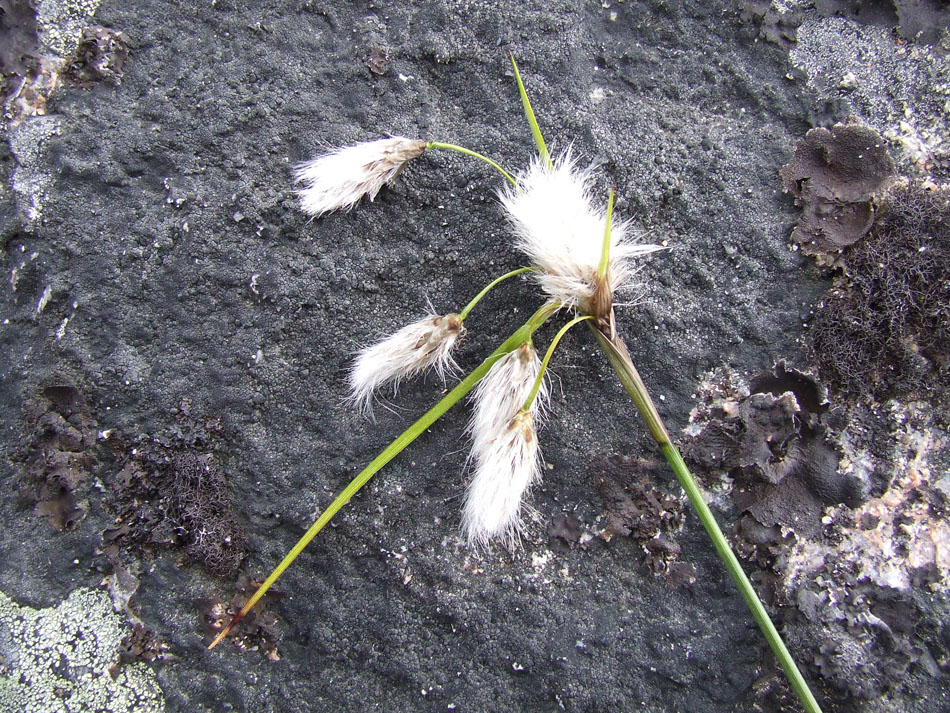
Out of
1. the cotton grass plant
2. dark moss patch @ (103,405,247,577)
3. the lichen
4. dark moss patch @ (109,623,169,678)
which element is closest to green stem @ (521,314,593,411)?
the cotton grass plant

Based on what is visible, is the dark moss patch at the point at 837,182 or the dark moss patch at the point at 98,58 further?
the dark moss patch at the point at 98,58

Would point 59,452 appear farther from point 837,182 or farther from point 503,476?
point 837,182

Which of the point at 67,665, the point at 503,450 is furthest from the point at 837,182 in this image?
the point at 67,665

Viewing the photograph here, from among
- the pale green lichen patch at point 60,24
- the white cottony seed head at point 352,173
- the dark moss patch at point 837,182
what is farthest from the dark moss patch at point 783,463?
the pale green lichen patch at point 60,24

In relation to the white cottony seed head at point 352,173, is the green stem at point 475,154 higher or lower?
higher

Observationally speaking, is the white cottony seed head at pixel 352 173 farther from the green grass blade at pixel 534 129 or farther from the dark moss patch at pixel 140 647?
the dark moss patch at pixel 140 647

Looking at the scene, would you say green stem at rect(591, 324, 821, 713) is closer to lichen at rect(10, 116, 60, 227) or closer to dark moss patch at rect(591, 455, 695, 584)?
dark moss patch at rect(591, 455, 695, 584)

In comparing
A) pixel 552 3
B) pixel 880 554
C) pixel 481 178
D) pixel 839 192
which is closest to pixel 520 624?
pixel 880 554
